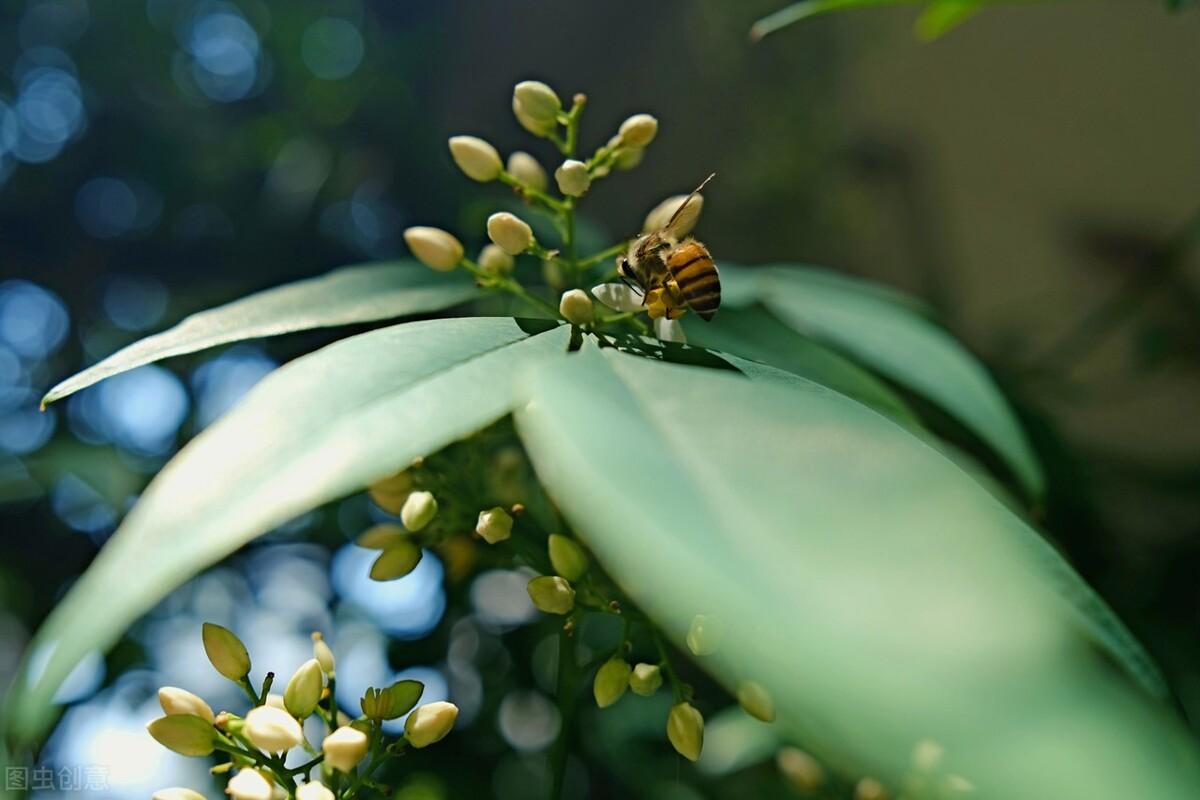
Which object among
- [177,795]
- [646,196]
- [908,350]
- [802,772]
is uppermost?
[908,350]

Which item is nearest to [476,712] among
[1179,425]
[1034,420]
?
[1034,420]

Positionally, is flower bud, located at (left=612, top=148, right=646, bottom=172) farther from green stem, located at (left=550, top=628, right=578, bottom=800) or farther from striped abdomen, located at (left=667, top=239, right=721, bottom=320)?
green stem, located at (left=550, top=628, right=578, bottom=800)

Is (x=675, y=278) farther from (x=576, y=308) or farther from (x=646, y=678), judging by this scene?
(x=646, y=678)

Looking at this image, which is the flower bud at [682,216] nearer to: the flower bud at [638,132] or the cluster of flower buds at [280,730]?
the flower bud at [638,132]

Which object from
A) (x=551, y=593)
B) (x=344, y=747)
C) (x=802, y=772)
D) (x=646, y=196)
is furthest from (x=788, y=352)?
(x=646, y=196)

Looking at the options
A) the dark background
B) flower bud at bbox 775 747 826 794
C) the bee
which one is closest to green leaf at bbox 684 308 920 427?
the bee

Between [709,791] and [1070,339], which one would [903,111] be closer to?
[1070,339]
